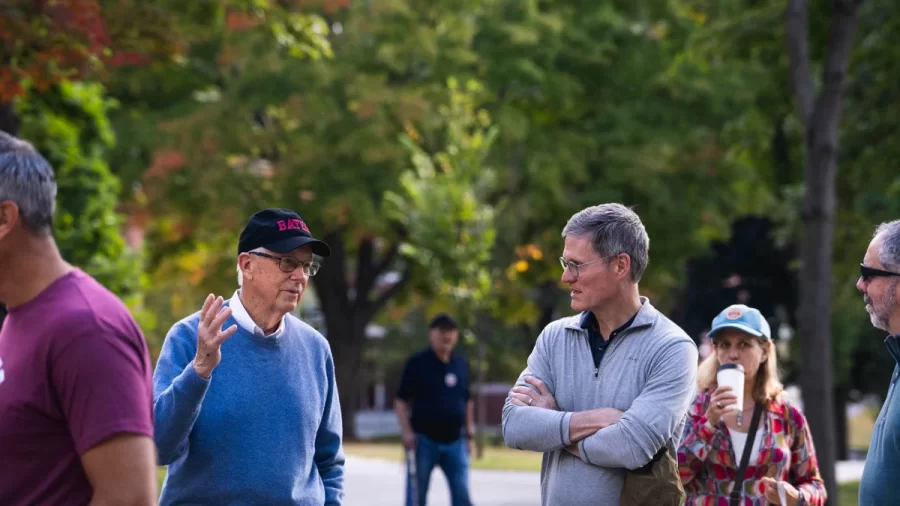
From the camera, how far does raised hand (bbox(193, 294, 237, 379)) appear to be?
13.6 ft

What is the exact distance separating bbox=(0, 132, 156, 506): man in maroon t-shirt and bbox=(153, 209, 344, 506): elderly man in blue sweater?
1207 mm

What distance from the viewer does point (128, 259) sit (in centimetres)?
2077

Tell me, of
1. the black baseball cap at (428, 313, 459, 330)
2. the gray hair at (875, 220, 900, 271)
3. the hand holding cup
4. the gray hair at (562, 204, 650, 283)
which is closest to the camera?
the gray hair at (875, 220, 900, 271)

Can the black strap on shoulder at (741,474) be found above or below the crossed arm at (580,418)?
below

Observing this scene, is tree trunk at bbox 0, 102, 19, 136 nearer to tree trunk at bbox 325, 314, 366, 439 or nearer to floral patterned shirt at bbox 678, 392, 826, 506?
floral patterned shirt at bbox 678, 392, 826, 506

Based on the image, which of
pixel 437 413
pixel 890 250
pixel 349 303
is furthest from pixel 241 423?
pixel 349 303

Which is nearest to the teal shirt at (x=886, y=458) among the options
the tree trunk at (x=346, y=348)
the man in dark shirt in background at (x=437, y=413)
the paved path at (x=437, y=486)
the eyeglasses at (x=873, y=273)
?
the eyeglasses at (x=873, y=273)

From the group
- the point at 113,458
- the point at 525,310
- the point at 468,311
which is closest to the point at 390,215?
the point at 468,311

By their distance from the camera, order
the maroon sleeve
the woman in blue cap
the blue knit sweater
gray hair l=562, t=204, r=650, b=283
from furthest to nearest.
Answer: the woman in blue cap
gray hair l=562, t=204, r=650, b=283
the blue knit sweater
the maroon sleeve

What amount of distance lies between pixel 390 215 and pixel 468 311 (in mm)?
3600

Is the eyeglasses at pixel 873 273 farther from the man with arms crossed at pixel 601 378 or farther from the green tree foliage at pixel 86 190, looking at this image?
the green tree foliage at pixel 86 190

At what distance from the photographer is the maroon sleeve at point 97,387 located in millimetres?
2799

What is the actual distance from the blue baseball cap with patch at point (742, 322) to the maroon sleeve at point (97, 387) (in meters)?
3.60

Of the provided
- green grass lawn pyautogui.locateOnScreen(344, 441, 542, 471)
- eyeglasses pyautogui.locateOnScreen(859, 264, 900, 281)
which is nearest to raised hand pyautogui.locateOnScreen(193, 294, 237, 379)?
eyeglasses pyautogui.locateOnScreen(859, 264, 900, 281)
